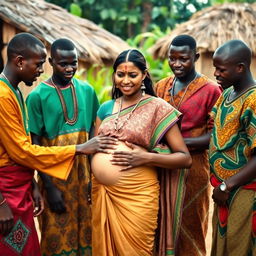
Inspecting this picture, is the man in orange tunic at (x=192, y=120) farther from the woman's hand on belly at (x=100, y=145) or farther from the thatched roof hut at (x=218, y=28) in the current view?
the thatched roof hut at (x=218, y=28)

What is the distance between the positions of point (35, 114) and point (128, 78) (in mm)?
1023

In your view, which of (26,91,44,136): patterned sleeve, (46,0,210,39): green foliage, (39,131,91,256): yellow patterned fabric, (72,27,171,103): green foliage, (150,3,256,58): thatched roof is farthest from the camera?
(46,0,210,39): green foliage

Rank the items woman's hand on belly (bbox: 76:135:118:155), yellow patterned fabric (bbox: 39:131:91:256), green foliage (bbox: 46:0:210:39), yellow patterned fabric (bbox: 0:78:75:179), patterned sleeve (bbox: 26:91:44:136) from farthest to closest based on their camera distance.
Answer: green foliage (bbox: 46:0:210:39) → yellow patterned fabric (bbox: 39:131:91:256) → patterned sleeve (bbox: 26:91:44:136) → woman's hand on belly (bbox: 76:135:118:155) → yellow patterned fabric (bbox: 0:78:75:179)

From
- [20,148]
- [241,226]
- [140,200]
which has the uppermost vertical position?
[20,148]

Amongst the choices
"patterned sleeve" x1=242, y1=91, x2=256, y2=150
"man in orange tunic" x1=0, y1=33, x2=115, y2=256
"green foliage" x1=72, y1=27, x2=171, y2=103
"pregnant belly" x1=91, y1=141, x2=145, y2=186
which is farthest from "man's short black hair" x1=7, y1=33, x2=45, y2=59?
"green foliage" x1=72, y1=27, x2=171, y2=103

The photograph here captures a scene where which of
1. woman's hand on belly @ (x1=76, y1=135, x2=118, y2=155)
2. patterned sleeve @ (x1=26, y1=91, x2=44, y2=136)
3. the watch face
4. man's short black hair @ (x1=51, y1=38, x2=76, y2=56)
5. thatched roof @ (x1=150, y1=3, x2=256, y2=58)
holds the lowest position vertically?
the watch face

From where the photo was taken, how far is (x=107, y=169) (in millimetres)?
4168

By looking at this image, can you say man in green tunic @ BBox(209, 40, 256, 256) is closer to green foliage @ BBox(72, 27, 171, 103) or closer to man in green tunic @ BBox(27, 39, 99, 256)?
man in green tunic @ BBox(27, 39, 99, 256)

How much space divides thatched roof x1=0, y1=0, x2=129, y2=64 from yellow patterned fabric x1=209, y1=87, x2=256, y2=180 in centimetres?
796

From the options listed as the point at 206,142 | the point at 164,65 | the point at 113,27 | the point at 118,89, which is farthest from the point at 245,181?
the point at 113,27

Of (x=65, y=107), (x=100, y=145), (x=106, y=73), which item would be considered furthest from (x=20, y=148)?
(x=106, y=73)

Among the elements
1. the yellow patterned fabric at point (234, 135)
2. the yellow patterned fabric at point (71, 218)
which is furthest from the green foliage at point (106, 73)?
the yellow patterned fabric at point (234, 135)

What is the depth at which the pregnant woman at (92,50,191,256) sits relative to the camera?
4.13 meters

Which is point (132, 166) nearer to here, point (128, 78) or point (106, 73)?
point (128, 78)
